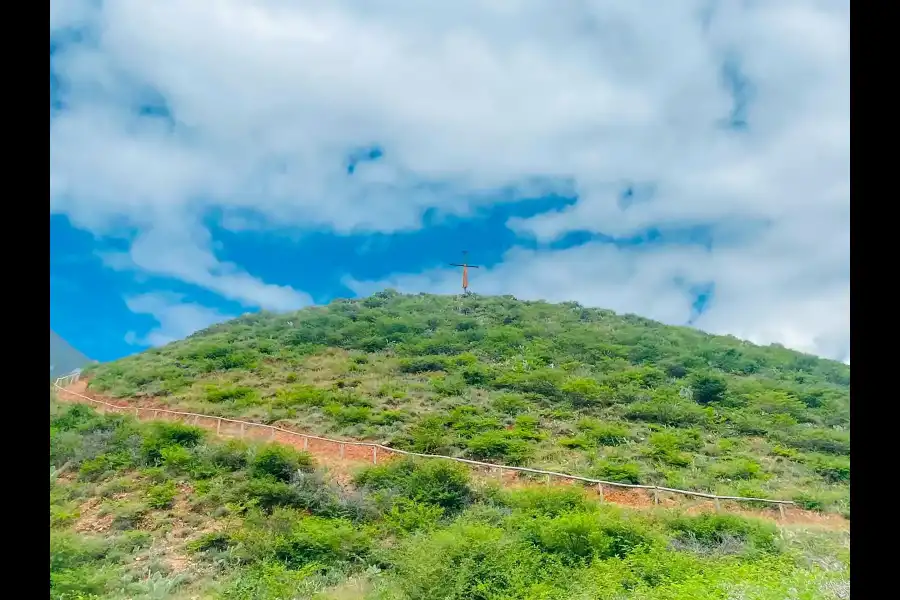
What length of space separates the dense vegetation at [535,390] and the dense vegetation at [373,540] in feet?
3.70

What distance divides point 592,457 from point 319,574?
3862 mm

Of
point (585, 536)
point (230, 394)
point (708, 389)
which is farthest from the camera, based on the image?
point (708, 389)

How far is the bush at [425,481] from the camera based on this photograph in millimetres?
7691

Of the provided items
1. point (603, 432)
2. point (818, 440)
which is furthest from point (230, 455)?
point (818, 440)

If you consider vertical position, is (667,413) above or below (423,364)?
below

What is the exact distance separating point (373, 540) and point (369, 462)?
5.87 feet

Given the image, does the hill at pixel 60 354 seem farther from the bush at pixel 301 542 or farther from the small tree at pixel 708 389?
the small tree at pixel 708 389

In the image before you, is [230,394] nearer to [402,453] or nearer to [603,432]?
[402,453]

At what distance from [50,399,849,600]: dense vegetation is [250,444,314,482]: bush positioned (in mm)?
18

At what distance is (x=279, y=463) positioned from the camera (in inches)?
325

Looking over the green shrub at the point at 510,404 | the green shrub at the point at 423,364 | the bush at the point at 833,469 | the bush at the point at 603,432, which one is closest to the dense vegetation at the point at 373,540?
the bush at the point at 603,432

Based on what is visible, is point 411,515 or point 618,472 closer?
point 411,515
